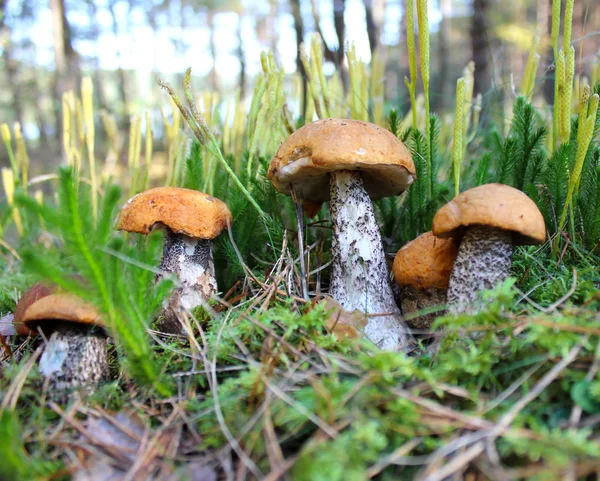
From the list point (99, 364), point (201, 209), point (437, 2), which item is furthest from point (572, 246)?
point (437, 2)

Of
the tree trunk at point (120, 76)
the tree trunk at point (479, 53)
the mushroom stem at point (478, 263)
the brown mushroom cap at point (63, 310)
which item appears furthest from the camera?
the tree trunk at point (120, 76)

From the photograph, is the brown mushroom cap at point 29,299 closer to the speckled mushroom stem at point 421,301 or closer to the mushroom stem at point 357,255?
the mushroom stem at point 357,255

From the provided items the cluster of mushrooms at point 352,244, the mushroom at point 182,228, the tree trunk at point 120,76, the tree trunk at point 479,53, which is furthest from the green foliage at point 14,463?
the tree trunk at point 120,76

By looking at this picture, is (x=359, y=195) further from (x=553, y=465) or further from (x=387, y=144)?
(x=553, y=465)

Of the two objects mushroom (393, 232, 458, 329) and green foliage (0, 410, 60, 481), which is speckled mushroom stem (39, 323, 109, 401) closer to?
green foliage (0, 410, 60, 481)

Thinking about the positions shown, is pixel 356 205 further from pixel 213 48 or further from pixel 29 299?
pixel 213 48

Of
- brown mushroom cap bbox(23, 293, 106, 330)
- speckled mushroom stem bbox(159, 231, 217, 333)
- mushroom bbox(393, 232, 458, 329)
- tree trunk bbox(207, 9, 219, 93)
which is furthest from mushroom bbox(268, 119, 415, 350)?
tree trunk bbox(207, 9, 219, 93)

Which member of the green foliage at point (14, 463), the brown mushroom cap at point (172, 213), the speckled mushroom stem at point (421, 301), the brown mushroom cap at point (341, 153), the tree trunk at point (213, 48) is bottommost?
the speckled mushroom stem at point (421, 301)

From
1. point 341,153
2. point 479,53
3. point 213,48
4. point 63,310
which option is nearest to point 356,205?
point 341,153
